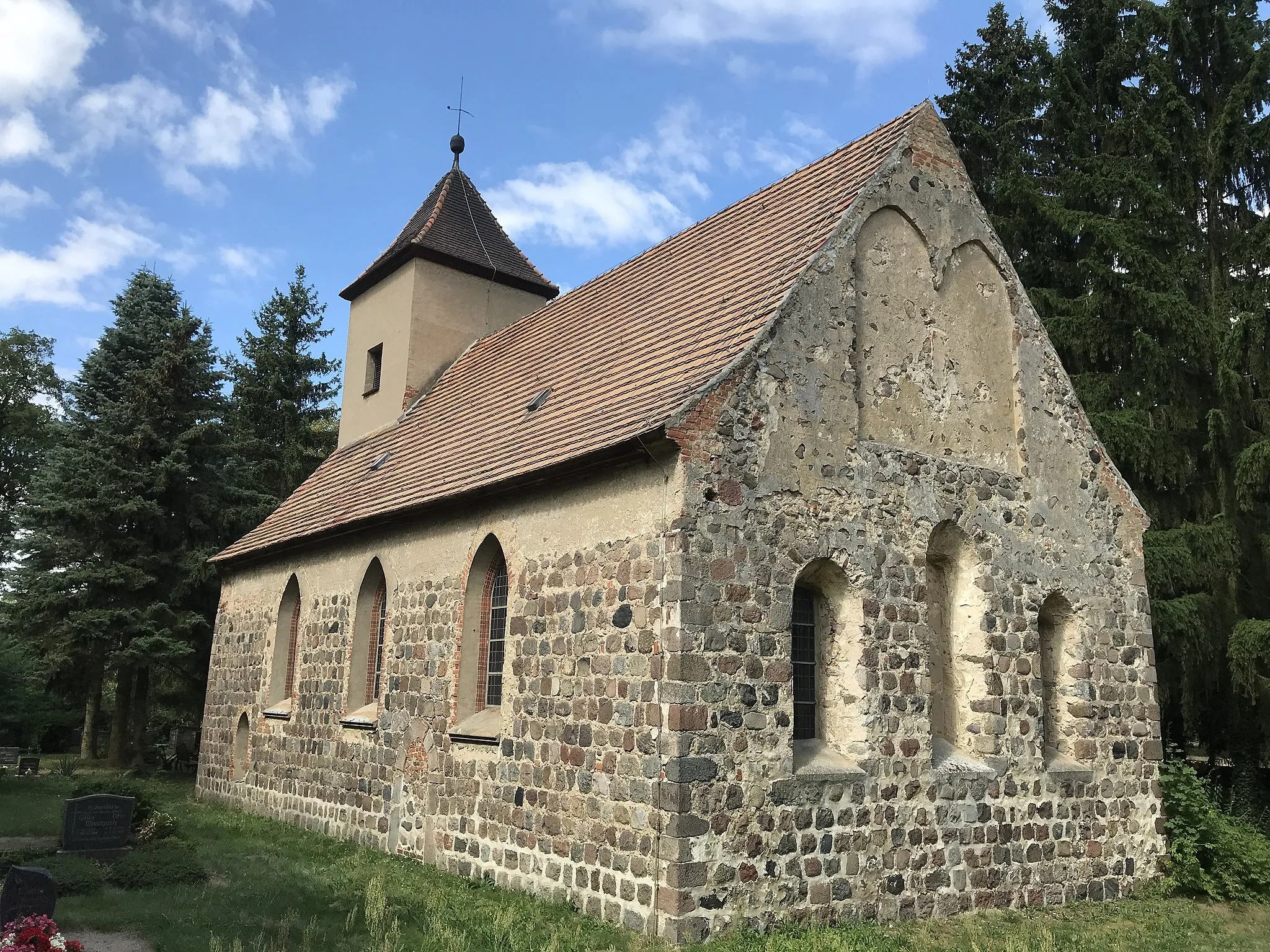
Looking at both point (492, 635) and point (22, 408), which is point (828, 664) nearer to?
point (492, 635)

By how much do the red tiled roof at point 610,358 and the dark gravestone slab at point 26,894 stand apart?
5.44m

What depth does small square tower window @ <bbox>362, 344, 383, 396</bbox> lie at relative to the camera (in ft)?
63.8

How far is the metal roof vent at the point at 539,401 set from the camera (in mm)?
12641

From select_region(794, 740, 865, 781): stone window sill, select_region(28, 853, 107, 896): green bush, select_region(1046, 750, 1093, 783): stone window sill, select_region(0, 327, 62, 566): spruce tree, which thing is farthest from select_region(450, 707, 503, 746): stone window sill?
select_region(0, 327, 62, 566): spruce tree

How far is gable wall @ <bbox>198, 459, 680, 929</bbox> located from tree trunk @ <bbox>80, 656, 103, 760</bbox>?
11.1 metres

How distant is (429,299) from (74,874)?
1166 cm

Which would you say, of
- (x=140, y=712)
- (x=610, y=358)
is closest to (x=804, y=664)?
(x=610, y=358)

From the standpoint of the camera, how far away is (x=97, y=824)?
461 inches

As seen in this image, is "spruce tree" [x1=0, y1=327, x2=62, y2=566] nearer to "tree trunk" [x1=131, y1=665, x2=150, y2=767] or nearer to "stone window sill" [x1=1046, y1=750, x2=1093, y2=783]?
"tree trunk" [x1=131, y1=665, x2=150, y2=767]

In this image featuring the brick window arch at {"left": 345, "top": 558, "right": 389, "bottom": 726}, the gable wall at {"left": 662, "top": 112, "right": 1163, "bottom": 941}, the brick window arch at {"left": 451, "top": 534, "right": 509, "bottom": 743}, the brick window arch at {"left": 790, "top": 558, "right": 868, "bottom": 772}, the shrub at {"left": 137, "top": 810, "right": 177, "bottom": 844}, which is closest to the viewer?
the gable wall at {"left": 662, "top": 112, "right": 1163, "bottom": 941}

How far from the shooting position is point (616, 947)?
7.81 meters

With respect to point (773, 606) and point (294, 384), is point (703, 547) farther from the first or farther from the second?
point (294, 384)

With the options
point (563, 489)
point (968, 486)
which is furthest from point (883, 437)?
point (563, 489)

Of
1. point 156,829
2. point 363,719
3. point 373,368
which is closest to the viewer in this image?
point 156,829
